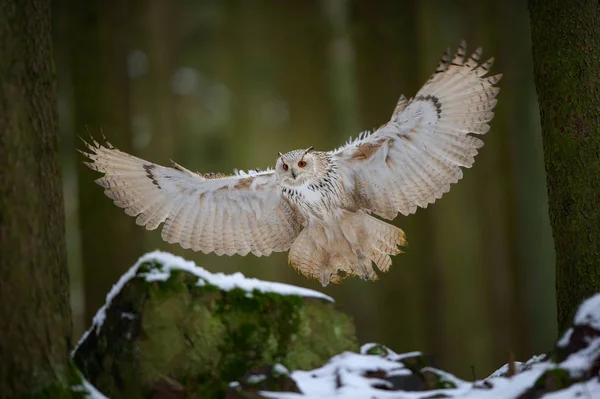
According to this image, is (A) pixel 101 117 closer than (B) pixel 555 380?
No

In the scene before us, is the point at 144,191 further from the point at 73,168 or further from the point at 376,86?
the point at 376,86

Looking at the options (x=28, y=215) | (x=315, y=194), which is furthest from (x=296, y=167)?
(x=28, y=215)

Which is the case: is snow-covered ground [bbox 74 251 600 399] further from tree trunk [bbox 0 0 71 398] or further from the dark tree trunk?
the dark tree trunk

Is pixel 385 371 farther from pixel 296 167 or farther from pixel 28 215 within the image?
pixel 28 215

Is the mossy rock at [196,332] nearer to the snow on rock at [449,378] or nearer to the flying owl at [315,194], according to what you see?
the snow on rock at [449,378]

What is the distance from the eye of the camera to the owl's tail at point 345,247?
3.62 meters

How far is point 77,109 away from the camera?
4.41 metres

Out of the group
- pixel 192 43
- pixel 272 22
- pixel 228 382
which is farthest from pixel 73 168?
pixel 228 382

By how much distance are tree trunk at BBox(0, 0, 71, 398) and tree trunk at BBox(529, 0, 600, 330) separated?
233 cm

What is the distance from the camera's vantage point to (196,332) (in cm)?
255

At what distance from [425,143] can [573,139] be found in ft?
2.50

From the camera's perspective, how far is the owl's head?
3.44 m

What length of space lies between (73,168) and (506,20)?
3653 millimetres

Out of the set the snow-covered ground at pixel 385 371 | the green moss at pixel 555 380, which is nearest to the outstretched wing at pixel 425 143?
the snow-covered ground at pixel 385 371
